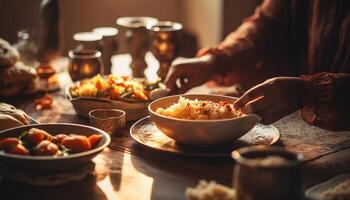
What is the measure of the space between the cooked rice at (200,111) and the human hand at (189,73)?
1.72 ft

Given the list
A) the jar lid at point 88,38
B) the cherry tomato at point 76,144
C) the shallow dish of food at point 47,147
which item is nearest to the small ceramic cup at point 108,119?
the shallow dish of food at point 47,147

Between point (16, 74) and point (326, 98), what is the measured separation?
4.03 feet

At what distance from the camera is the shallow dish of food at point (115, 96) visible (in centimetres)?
192

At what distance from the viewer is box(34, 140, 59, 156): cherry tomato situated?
1.37 meters

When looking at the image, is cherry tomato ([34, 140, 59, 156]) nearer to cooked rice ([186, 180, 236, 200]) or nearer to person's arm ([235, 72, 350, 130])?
cooked rice ([186, 180, 236, 200])

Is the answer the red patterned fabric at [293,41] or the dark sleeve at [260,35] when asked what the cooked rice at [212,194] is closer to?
the red patterned fabric at [293,41]

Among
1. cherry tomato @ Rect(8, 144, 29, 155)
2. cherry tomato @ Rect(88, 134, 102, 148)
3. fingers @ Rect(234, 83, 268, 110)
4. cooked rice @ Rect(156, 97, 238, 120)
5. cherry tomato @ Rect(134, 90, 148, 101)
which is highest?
fingers @ Rect(234, 83, 268, 110)

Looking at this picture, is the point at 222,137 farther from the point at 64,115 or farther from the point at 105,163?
the point at 64,115

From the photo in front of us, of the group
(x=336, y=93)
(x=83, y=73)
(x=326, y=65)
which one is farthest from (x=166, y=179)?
(x=326, y=65)

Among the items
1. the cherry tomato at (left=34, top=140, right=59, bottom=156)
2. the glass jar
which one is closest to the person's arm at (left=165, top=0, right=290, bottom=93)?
the glass jar

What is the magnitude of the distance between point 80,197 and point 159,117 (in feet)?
1.16

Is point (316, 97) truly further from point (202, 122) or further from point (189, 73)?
point (189, 73)

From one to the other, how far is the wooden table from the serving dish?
0.08 ft

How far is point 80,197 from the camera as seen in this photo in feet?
4.31
